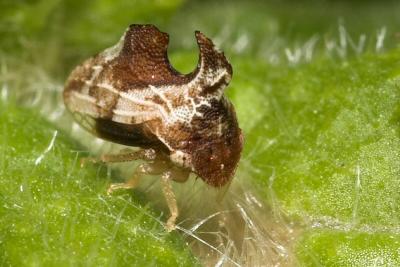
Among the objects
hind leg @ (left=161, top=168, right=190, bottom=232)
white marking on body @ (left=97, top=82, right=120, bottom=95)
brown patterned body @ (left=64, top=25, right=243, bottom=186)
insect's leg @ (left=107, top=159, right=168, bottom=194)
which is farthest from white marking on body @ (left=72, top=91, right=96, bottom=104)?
hind leg @ (left=161, top=168, right=190, bottom=232)

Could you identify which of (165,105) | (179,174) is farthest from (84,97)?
(179,174)

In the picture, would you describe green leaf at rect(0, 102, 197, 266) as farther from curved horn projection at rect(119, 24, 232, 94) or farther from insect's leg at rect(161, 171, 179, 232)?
curved horn projection at rect(119, 24, 232, 94)

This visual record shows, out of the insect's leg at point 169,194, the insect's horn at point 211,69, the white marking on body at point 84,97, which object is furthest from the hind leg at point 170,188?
the white marking on body at point 84,97

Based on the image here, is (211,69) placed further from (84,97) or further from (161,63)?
(84,97)

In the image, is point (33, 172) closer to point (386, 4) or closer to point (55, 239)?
point (55, 239)

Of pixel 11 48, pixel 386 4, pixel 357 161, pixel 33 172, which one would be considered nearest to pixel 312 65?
pixel 357 161

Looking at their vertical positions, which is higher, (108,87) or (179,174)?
(108,87)

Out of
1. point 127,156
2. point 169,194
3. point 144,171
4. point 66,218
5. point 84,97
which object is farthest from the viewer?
point 84,97
